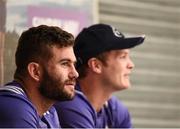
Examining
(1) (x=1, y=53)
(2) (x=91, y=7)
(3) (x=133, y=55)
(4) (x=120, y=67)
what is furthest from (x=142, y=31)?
(1) (x=1, y=53)

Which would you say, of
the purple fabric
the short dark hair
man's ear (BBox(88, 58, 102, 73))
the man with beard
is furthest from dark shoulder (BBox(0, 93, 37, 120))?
man's ear (BBox(88, 58, 102, 73))

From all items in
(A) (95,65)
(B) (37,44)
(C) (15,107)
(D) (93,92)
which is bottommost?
(D) (93,92)

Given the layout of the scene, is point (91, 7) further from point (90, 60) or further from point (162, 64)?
point (162, 64)

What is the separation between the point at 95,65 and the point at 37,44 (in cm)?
83

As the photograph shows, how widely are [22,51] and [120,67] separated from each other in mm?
917

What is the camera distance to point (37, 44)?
273cm

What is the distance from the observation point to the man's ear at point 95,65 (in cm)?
349

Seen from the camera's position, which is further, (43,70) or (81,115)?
(81,115)

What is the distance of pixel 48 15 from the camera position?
11.9 feet

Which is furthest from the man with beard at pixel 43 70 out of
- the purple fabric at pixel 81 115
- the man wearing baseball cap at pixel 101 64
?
the man wearing baseball cap at pixel 101 64

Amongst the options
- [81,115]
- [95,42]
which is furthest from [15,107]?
[95,42]

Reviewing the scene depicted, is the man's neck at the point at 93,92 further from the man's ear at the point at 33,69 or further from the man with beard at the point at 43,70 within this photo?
the man's ear at the point at 33,69

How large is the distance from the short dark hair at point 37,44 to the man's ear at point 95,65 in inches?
27.8

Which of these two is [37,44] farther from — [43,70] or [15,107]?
[15,107]
